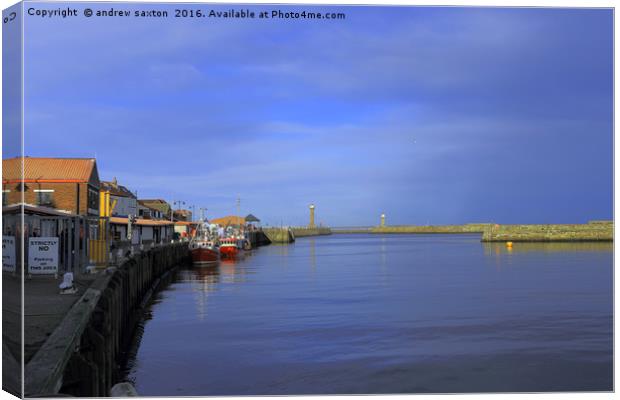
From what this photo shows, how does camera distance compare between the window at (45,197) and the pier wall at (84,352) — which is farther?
the window at (45,197)

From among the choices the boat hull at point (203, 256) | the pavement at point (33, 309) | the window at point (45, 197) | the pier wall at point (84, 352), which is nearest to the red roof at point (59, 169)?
the window at point (45, 197)

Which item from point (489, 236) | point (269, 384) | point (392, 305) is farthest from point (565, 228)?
point (269, 384)

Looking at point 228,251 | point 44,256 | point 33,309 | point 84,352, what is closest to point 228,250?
point 228,251

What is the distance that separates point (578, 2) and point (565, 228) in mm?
138357

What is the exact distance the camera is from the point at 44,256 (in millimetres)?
23312

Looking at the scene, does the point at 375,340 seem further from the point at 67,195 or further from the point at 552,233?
the point at 552,233

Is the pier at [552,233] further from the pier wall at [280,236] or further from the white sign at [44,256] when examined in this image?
the white sign at [44,256]

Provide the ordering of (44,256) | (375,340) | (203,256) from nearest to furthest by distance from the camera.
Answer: (44,256), (375,340), (203,256)

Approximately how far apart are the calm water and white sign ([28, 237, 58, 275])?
13.5ft

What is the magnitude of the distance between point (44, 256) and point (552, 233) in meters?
129

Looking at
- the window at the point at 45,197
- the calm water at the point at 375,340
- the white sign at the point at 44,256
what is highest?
the window at the point at 45,197

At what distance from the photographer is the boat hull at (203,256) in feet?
246

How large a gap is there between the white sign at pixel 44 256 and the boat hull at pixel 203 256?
169 feet

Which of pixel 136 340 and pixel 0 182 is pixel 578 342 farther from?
pixel 0 182
